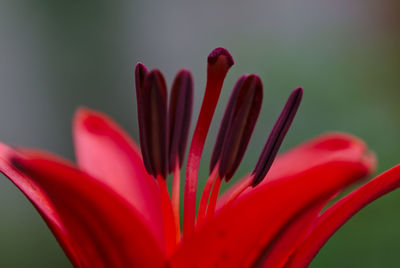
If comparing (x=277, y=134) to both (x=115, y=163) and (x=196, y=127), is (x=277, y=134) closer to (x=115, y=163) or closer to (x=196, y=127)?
(x=196, y=127)

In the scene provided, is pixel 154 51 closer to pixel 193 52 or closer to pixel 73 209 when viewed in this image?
pixel 193 52

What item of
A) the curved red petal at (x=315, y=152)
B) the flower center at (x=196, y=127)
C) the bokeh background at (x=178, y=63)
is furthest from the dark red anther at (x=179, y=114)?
the bokeh background at (x=178, y=63)

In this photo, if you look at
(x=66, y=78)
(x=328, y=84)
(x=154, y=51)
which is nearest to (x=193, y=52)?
(x=154, y=51)

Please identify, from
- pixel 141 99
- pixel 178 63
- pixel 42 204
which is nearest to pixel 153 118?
pixel 141 99

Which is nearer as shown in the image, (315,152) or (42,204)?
(42,204)

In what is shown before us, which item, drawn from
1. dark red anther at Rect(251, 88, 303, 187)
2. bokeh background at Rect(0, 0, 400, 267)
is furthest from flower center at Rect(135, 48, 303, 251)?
bokeh background at Rect(0, 0, 400, 267)

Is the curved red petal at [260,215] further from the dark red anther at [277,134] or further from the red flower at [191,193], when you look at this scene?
the dark red anther at [277,134]
